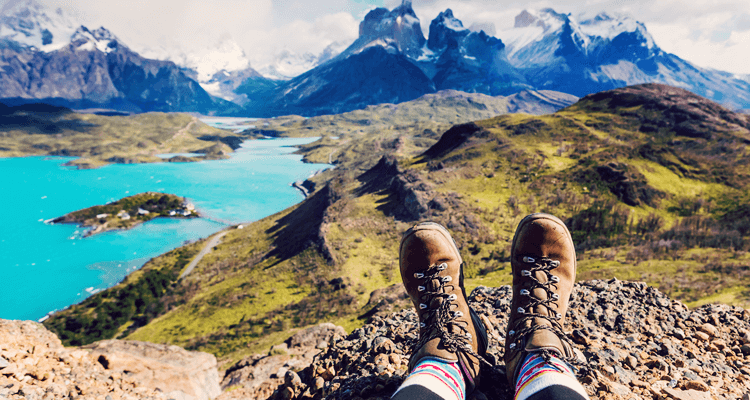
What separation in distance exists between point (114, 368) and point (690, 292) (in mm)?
25535

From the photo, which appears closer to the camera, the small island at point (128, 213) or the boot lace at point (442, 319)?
the boot lace at point (442, 319)

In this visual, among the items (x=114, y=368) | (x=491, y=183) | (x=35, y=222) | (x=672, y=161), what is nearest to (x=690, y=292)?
(x=114, y=368)

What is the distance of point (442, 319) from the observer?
5516 millimetres

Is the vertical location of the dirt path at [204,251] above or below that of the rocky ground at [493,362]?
below

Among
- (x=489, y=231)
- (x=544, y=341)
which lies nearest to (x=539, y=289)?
(x=544, y=341)

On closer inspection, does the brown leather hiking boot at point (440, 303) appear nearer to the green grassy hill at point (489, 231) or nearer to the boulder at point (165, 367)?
→ the boulder at point (165, 367)

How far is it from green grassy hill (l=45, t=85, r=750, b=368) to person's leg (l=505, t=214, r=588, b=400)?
1628 centimetres

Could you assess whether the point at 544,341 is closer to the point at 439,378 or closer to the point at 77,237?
the point at 439,378

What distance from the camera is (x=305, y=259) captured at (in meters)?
52.2

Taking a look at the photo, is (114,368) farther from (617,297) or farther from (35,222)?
(35,222)

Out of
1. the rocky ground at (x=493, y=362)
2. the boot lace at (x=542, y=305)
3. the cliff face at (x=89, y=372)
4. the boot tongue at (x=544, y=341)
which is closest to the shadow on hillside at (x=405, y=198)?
the cliff face at (x=89, y=372)

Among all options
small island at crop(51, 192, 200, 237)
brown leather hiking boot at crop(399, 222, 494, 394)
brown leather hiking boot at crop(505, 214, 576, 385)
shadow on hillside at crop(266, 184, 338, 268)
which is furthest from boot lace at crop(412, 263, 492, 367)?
small island at crop(51, 192, 200, 237)

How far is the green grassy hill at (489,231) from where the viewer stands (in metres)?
32.0

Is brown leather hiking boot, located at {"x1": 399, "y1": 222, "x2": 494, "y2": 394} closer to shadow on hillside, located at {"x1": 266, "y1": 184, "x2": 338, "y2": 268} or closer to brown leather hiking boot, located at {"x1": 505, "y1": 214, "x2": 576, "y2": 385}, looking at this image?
brown leather hiking boot, located at {"x1": 505, "y1": 214, "x2": 576, "y2": 385}
